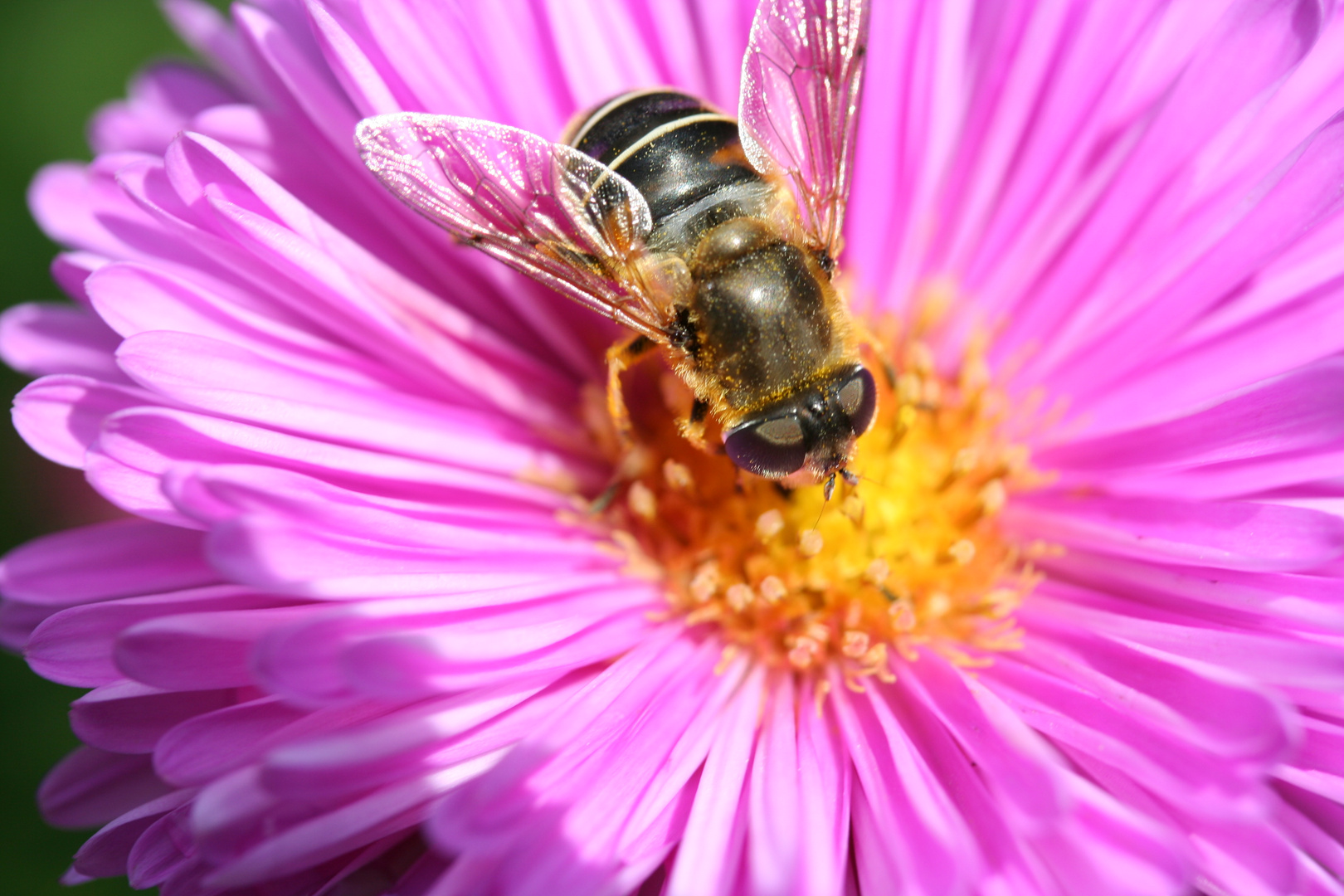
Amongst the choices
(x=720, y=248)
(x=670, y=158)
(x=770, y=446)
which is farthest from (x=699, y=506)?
(x=670, y=158)

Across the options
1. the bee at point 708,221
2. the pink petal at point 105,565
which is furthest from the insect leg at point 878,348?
the pink petal at point 105,565

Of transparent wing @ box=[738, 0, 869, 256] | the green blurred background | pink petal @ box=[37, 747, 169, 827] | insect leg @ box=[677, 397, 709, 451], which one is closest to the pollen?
insect leg @ box=[677, 397, 709, 451]

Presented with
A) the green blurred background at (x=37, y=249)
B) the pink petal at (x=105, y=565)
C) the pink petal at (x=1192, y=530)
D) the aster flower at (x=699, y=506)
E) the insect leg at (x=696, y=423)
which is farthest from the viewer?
the green blurred background at (x=37, y=249)

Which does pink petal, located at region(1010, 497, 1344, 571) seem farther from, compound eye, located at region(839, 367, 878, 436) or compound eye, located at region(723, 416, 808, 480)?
compound eye, located at region(723, 416, 808, 480)

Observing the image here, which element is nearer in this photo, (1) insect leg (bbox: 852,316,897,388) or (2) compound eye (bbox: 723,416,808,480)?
(2) compound eye (bbox: 723,416,808,480)

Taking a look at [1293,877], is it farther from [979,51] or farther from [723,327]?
[979,51]

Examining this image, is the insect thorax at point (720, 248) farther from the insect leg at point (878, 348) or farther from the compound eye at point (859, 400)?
the insect leg at point (878, 348)
